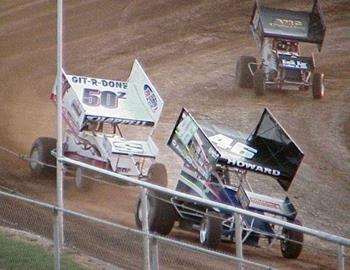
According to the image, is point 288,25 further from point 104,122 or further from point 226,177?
point 226,177

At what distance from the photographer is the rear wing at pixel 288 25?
25.7 metres

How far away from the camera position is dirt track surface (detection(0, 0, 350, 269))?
682 inches

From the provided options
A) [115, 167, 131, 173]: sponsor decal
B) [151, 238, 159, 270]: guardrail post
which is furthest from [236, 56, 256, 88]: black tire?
[151, 238, 159, 270]: guardrail post

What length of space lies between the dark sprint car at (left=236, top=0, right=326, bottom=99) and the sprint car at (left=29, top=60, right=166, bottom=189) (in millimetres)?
8984

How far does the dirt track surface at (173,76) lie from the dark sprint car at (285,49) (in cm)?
42

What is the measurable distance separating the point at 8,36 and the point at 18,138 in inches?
493

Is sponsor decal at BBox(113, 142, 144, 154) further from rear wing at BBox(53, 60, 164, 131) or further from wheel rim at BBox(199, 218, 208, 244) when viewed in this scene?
wheel rim at BBox(199, 218, 208, 244)

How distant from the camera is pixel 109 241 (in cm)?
962

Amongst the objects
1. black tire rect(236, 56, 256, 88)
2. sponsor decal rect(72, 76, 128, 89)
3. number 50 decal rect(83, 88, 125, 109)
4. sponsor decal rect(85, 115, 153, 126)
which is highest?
black tire rect(236, 56, 256, 88)

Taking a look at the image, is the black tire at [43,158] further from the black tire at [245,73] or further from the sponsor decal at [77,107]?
the black tire at [245,73]

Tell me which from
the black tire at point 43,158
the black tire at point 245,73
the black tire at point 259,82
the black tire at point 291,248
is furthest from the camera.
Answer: the black tire at point 245,73

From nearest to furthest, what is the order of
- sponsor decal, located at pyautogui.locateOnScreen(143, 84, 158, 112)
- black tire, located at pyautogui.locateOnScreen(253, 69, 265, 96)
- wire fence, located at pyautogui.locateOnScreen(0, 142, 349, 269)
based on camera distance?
wire fence, located at pyautogui.locateOnScreen(0, 142, 349, 269) < sponsor decal, located at pyautogui.locateOnScreen(143, 84, 158, 112) < black tire, located at pyautogui.locateOnScreen(253, 69, 265, 96)

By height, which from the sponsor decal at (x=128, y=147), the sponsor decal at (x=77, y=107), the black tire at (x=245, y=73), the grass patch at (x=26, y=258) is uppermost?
the black tire at (x=245, y=73)

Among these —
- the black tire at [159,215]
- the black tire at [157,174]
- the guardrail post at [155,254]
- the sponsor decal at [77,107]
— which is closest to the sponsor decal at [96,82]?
the sponsor decal at [77,107]
